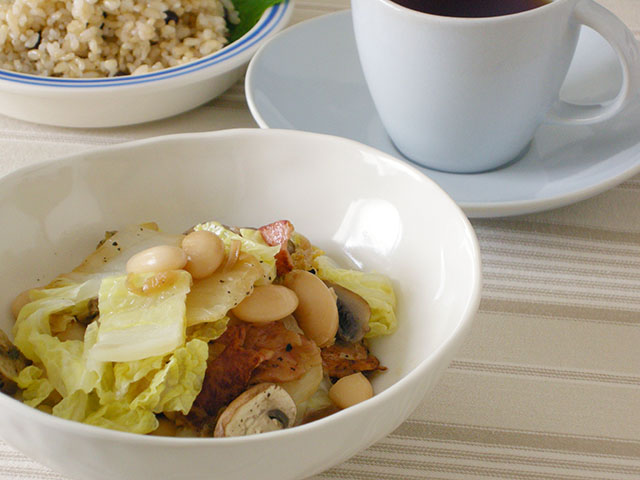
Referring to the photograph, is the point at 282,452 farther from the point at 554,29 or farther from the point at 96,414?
the point at 554,29

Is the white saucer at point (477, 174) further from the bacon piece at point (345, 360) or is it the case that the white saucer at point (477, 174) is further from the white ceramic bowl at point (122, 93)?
the bacon piece at point (345, 360)

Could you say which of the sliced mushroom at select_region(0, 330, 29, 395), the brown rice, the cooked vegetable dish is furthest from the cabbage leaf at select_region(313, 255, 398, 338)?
the brown rice

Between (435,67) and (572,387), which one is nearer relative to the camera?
(572,387)

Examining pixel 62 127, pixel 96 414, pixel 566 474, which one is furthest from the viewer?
pixel 62 127

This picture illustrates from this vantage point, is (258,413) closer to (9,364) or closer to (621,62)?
(9,364)

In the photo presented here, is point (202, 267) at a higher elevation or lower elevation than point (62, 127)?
higher

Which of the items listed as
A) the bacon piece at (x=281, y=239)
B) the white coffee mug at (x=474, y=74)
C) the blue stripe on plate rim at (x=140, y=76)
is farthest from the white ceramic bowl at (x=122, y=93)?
the bacon piece at (x=281, y=239)

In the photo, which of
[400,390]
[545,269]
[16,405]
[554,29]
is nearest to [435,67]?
[554,29]

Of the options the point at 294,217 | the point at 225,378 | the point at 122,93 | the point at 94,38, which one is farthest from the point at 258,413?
the point at 94,38
